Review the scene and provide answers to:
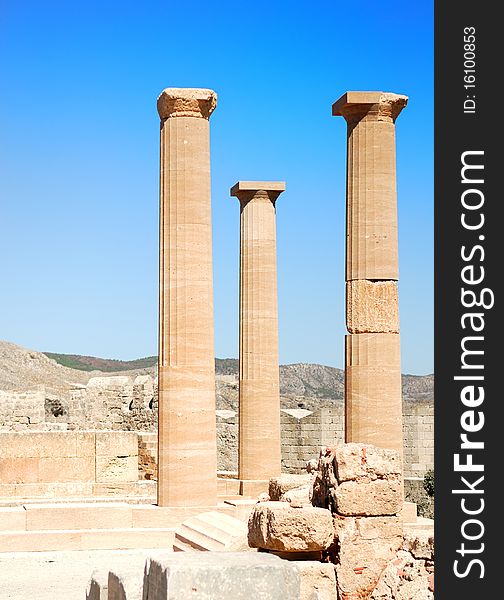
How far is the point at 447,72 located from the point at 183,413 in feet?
37.9

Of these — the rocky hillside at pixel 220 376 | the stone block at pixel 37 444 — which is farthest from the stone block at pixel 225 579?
the rocky hillside at pixel 220 376

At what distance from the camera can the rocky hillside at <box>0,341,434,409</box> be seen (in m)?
47.4

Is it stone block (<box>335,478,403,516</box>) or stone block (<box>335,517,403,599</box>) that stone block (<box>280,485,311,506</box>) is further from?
stone block (<box>335,517,403,599</box>)

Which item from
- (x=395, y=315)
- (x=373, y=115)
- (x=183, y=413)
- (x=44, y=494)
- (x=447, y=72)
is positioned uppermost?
(x=373, y=115)

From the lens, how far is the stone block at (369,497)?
523 inches

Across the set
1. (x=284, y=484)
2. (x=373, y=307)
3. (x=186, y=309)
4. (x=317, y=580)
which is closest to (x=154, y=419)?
(x=186, y=309)

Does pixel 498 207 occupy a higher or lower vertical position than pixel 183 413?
higher

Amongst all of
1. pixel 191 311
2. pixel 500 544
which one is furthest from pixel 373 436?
pixel 500 544

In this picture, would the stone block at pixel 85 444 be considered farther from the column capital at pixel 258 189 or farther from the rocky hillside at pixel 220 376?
the rocky hillside at pixel 220 376

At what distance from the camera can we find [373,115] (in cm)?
2256

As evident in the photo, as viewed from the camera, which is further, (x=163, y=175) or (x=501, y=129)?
(x=163, y=175)

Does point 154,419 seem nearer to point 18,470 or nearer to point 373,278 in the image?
point 18,470

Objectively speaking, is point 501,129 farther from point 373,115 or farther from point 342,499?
point 373,115

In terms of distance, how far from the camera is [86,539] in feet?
68.1
